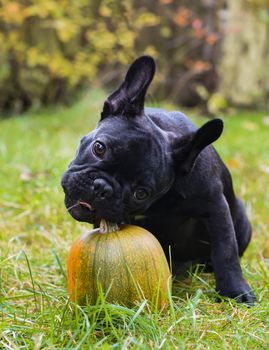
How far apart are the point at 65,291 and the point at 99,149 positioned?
32.6 inches

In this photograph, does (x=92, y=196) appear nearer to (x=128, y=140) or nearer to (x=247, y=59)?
(x=128, y=140)

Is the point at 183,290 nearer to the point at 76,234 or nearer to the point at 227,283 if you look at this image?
the point at 227,283

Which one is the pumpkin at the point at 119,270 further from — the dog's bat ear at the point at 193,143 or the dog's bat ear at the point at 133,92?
the dog's bat ear at the point at 133,92

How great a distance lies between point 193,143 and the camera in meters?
2.86

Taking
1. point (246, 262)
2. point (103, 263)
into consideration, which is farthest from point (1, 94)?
point (103, 263)

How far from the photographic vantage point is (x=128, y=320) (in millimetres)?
2500

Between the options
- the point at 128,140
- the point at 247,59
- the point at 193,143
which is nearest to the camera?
the point at 128,140

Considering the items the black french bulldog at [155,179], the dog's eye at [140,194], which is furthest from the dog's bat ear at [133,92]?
the dog's eye at [140,194]

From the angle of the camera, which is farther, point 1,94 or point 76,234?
point 1,94

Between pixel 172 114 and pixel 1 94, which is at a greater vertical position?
pixel 1 94

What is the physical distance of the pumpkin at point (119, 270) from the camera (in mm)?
2619

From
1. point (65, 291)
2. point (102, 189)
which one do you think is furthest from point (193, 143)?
point (65, 291)

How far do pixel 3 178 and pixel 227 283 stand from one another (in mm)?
2910

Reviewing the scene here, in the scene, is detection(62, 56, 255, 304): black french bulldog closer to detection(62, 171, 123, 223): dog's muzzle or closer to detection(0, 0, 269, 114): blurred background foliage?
detection(62, 171, 123, 223): dog's muzzle
